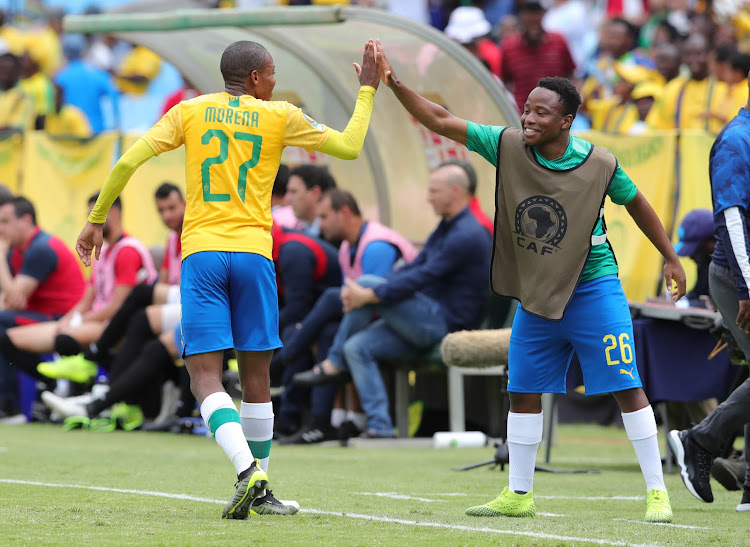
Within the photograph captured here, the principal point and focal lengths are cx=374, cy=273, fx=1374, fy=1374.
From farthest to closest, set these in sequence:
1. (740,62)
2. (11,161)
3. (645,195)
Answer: (11,161)
(740,62)
(645,195)

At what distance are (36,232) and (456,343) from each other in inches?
198

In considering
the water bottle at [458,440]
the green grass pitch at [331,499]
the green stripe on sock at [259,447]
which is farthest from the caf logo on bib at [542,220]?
the water bottle at [458,440]

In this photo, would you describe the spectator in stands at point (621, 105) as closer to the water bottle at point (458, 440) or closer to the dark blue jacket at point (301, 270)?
the dark blue jacket at point (301, 270)

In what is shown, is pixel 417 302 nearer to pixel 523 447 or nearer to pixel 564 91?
pixel 523 447

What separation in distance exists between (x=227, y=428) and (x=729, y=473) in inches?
123

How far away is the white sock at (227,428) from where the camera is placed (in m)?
5.45

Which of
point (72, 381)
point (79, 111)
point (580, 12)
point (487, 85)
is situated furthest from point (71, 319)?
point (580, 12)

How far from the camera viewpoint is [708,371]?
8430 mm

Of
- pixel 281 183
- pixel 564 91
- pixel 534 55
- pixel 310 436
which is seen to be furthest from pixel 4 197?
pixel 564 91

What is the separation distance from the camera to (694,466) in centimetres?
647

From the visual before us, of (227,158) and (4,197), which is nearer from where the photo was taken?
(227,158)

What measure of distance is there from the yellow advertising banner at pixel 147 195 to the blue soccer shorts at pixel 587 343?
10137 millimetres

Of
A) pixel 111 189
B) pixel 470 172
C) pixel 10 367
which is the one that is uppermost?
pixel 470 172

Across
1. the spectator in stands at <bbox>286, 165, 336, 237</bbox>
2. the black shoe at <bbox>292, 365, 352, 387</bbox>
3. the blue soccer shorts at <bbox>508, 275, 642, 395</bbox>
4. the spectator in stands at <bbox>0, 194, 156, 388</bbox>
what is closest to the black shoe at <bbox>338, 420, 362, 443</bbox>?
the black shoe at <bbox>292, 365, 352, 387</bbox>
